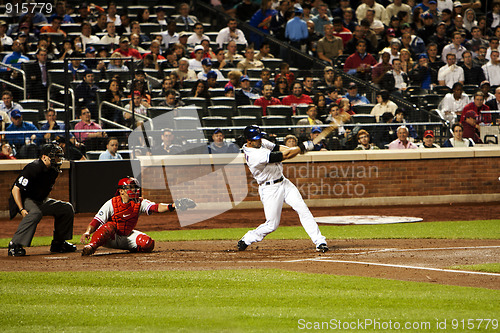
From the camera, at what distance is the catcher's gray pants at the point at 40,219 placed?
1048cm

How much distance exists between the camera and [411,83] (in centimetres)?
1922

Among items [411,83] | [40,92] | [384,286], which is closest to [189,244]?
[384,286]

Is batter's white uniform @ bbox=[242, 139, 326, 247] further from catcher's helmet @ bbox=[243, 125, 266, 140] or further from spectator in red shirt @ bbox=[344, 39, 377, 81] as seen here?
spectator in red shirt @ bbox=[344, 39, 377, 81]

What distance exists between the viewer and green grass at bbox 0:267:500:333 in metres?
6.20

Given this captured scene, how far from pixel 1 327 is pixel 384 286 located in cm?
389

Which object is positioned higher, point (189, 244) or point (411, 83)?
point (411, 83)

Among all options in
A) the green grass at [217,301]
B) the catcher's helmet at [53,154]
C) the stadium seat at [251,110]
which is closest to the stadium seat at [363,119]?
the stadium seat at [251,110]

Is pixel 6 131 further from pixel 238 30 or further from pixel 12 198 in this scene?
pixel 238 30

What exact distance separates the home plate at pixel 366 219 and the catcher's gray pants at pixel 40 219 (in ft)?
17.9

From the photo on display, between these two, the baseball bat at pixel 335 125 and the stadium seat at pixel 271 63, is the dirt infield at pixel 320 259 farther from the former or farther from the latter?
the stadium seat at pixel 271 63

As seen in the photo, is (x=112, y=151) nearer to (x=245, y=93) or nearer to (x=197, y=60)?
(x=245, y=93)

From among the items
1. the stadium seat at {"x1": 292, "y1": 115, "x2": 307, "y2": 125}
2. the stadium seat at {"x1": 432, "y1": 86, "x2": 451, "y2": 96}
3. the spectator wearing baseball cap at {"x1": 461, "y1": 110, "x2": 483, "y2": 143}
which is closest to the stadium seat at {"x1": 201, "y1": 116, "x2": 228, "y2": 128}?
the stadium seat at {"x1": 292, "y1": 115, "x2": 307, "y2": 125}

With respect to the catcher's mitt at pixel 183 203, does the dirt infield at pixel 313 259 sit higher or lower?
lower

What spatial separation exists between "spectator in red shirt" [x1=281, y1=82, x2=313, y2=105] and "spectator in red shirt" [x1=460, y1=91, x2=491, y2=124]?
381 cm
